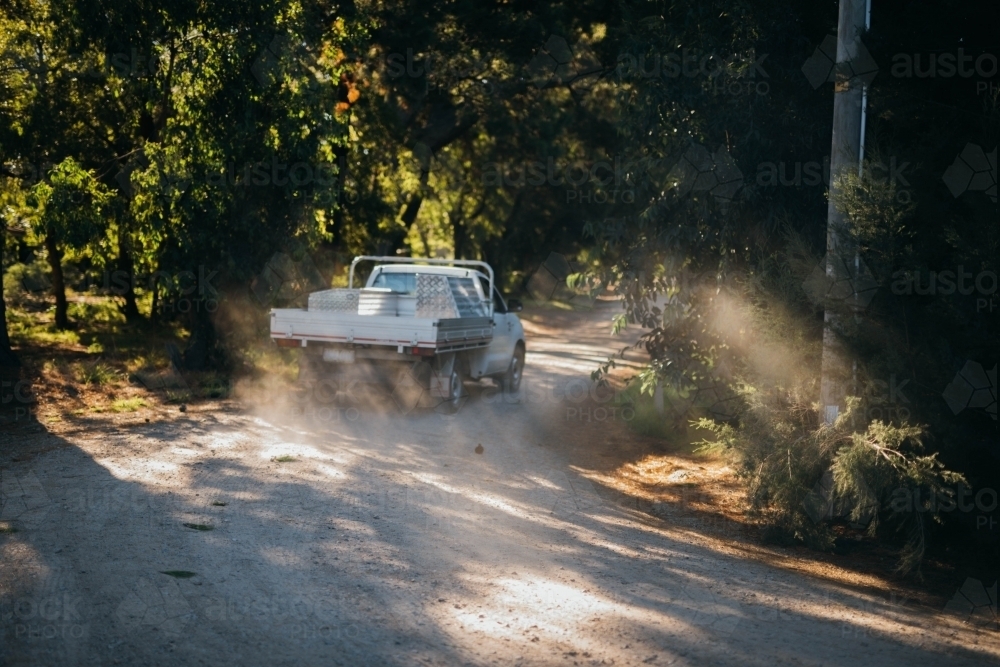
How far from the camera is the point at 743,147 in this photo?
10.7 meters

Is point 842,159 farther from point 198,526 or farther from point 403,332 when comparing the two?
point 403,332

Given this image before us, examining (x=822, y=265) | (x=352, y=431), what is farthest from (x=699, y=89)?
(x=352, y=431)

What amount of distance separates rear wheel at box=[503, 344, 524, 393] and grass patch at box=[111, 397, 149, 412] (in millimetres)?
6014

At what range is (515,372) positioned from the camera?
57.7 ft

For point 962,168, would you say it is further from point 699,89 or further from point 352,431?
Result: point 352,431

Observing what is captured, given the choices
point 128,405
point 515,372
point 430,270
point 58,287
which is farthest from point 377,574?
point 58,287

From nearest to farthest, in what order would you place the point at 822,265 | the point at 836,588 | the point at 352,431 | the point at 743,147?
the point at 836,588 → the point at 822,265 → the point at 743,147 → the point at 352,431

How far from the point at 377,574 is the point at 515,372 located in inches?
432

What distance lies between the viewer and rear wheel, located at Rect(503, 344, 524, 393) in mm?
17297

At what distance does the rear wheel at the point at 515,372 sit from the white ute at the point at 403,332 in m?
0.97

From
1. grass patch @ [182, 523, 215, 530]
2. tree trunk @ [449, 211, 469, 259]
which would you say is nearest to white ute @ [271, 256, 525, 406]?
grass patch @ [182, 523, 215, 530]

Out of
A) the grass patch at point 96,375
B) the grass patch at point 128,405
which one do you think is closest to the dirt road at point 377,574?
the grass patch at point 128,405

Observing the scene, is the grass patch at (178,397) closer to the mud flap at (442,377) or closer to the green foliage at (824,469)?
the mud flap at (442,377)

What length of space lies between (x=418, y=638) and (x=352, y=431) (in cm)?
718
